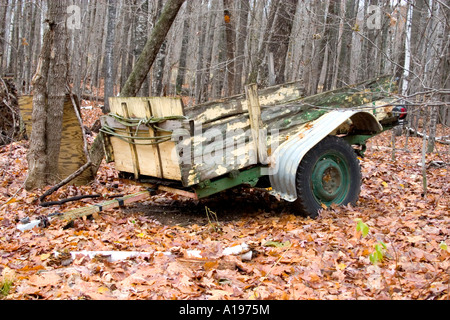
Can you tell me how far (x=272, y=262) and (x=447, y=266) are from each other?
1.49 meters

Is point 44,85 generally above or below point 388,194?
above

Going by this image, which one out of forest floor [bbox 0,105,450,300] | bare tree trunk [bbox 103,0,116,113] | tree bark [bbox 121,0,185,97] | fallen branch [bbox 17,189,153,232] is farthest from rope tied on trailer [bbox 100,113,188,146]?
bare tree trunk [bbox 103,0,116,113]

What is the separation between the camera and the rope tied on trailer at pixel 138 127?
501 centimetres

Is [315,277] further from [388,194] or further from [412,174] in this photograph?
[412,174]

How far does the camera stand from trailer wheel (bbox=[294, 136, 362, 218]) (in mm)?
5492

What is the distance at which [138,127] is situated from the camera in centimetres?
533

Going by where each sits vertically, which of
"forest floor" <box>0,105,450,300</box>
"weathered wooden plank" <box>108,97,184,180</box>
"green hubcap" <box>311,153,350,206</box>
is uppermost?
"weathered wooden plank" <box>108,97,184,180</box>

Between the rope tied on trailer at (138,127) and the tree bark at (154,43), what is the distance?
7.08 feet

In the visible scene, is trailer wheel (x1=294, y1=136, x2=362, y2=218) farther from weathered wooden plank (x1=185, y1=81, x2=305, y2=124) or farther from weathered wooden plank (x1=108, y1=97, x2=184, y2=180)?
weathered wooden plank (x1=108, y1=97, x2=184, y2=180)

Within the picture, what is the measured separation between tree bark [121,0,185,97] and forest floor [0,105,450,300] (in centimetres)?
209

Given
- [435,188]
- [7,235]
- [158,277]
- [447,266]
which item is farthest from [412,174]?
[7,235]

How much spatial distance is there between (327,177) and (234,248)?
217 cm

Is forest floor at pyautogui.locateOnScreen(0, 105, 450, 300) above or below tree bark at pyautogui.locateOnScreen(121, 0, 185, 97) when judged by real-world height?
below

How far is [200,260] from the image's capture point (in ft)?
13.0
